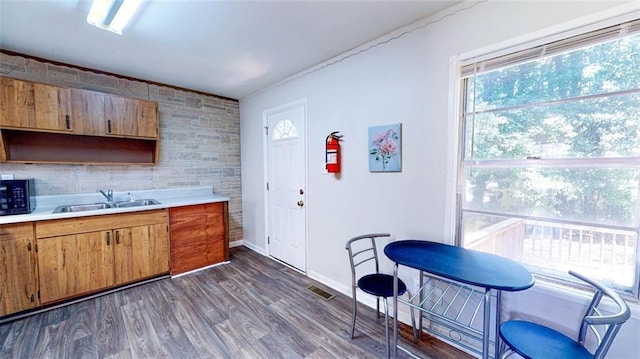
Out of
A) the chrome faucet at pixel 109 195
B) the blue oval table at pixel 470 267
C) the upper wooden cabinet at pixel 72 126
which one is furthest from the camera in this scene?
the chrome faucet at pixel 109 195

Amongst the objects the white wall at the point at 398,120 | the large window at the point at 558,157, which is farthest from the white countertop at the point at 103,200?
the large window at the point at 558,157

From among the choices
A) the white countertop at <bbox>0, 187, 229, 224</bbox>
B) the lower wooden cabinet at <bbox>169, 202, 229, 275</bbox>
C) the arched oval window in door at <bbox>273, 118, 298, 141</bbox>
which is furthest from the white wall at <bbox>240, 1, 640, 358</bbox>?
the white countertop at <bbox>0, 187, 229, 224</bbox>

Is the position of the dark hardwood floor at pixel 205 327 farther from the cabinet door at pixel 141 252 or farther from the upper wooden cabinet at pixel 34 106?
the upper wooden cabinet at pixel 34 106

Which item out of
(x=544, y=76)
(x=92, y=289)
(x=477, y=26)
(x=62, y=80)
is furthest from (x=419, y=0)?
(x=92, y=289)

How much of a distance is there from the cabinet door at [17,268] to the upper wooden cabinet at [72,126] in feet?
2.65

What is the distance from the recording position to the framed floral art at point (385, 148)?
7.04 ft

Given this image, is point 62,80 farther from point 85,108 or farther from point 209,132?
point 209,132

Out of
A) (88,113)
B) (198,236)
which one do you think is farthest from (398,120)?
(88,113)

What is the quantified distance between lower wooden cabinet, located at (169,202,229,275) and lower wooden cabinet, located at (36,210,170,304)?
113mm

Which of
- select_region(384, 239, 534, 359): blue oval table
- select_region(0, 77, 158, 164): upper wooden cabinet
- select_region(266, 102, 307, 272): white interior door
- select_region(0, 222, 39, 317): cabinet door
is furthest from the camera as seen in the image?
select_region(266, 102, 307, 272): white interior door

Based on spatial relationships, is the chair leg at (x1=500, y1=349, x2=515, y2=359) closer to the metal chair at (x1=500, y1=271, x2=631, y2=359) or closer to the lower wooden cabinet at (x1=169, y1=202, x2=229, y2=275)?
the metal chair at (x1=500, y1=271, x2=631, y2=359)

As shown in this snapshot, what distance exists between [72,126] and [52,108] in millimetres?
212

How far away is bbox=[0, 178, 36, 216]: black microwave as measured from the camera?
7.25ft

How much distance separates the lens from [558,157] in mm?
1492
